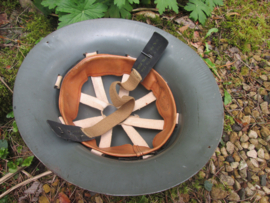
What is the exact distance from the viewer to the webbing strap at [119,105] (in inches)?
37.8

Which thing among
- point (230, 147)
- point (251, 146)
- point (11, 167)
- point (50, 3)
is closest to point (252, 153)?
point (251, 146)

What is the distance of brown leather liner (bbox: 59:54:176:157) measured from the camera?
87 centimetres

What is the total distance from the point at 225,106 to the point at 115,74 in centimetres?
83

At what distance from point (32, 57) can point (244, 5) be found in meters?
1.74

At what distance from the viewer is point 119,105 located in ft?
3.35

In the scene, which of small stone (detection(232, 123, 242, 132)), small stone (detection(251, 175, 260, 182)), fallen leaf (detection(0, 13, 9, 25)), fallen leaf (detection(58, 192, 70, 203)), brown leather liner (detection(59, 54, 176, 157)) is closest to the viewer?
brown leather liner (detection(59, 54, 176, 157))

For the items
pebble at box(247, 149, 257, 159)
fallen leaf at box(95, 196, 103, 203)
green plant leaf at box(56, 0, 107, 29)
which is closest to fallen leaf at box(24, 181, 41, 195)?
fallen leaf at box(95, 196, 103, 203)

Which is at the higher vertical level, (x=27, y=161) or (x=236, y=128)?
(x=27, y=161)

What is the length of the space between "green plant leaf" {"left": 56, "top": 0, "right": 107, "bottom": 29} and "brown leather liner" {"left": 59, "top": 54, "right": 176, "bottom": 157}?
0.37 m

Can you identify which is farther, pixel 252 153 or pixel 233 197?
pixel 252 153

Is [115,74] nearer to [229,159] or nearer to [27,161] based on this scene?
[27,161]

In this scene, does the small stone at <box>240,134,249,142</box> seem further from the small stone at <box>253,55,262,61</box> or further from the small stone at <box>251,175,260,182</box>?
the small stone at <box>253,55,262,61</box>

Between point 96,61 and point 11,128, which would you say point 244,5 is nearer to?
point 96,61

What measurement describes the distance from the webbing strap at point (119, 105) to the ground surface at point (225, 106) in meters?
0.41
